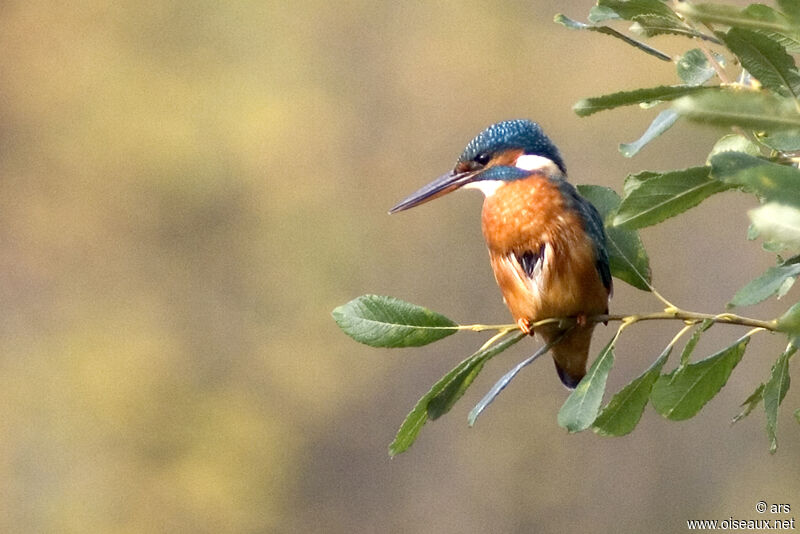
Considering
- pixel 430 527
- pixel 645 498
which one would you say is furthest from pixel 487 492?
pixel 645 498

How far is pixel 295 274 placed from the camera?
6.48 meters

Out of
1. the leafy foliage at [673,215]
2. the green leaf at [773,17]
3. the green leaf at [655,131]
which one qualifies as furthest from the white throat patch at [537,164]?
the green leaf at [773,17]

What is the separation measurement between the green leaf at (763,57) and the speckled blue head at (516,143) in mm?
744

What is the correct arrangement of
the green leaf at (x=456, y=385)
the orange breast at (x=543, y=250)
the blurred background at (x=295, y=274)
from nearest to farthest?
the green leaf at (x=456, y=385)
the orange breast at (x=543, y=250)
the blurred background at (x=295, y=274)

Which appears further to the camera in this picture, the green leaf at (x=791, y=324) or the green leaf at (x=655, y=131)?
the green leaf at (x=655, y=131)

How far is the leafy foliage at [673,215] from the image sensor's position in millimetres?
594

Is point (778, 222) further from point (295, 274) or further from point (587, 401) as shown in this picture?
point (295, 274)

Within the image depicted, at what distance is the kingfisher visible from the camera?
1.19 metres

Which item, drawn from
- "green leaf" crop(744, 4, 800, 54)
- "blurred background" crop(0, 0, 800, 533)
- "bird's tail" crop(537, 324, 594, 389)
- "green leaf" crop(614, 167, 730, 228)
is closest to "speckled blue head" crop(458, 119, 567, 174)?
"bird's tail" crop(537, 324, 594, 389)

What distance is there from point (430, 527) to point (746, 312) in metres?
2.11

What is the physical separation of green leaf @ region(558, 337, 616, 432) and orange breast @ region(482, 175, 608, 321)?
0.38 meters

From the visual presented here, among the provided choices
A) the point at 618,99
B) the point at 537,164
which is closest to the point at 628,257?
the point at 618,99

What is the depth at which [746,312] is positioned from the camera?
4594mm

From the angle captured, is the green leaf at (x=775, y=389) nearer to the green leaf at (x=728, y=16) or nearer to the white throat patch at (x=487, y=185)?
the green leaf at (x=728, y=16)
